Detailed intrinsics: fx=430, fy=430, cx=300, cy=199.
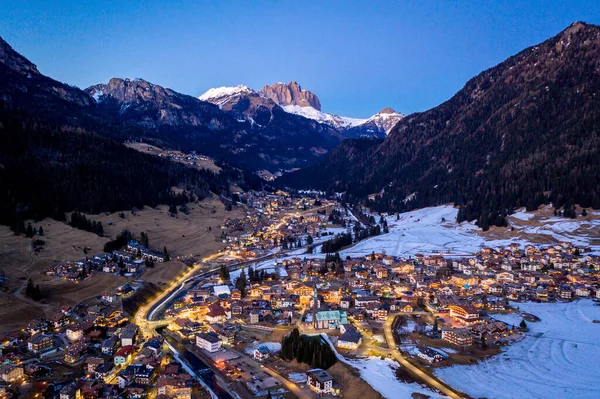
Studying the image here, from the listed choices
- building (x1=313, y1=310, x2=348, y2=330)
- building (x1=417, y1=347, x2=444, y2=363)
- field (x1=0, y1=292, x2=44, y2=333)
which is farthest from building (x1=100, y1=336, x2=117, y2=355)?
building (x1=417, y1=347, x2=444, y2=363)

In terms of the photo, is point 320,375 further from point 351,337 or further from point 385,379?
point 351,337

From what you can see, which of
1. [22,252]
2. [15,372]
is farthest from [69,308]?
[22,252]

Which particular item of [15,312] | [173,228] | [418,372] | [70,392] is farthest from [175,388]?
[173,228]

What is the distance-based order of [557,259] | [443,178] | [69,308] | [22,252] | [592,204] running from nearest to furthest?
[69,308]
[22,252]
[557,259]
[592,204]
[443,178]

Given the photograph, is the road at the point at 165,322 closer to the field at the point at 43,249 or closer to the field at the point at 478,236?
the field at the point at 43,249

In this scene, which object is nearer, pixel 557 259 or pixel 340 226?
pixel 557 259

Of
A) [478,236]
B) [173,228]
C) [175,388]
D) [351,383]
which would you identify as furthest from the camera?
[478,236]

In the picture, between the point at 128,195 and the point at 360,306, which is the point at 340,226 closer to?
the point at 128,195
